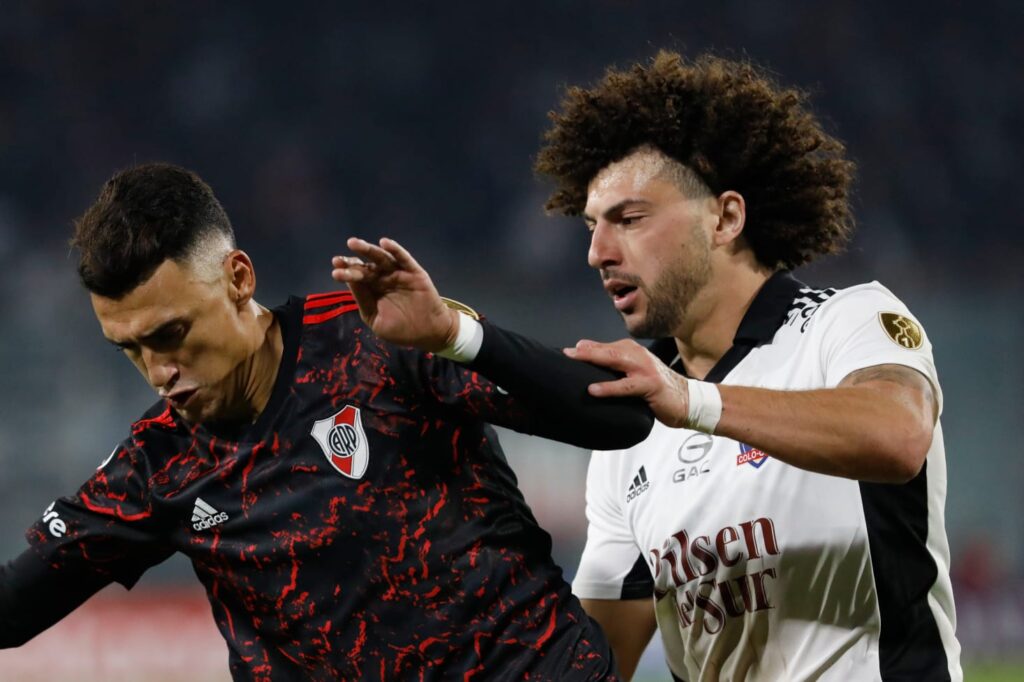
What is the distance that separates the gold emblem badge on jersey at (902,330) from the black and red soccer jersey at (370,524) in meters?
0.83

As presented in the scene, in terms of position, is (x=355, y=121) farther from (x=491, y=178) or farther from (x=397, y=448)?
(x=397, y=448)

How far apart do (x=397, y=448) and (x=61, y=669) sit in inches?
261

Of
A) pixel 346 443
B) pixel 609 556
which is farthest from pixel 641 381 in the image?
pixel 609 556

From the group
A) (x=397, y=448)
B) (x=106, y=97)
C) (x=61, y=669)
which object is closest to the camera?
(x=397, y=448)

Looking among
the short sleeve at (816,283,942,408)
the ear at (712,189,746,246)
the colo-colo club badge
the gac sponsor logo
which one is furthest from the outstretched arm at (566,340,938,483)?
the gac sponsor logo

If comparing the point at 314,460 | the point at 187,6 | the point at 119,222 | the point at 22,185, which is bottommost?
the point at 314,460

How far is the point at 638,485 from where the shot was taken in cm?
324

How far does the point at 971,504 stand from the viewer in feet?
35.0

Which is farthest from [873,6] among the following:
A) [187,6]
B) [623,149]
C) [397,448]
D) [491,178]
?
[397,448]

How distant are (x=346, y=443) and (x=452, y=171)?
9.60m

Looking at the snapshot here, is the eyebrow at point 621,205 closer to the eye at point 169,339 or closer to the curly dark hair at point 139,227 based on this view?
the curly dark hair at point 139,227

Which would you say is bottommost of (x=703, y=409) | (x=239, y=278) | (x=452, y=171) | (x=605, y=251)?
(x=703, y=409)

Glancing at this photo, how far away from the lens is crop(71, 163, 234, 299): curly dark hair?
2.46 m

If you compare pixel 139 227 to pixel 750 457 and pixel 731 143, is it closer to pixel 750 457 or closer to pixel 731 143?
pixel 750 457
